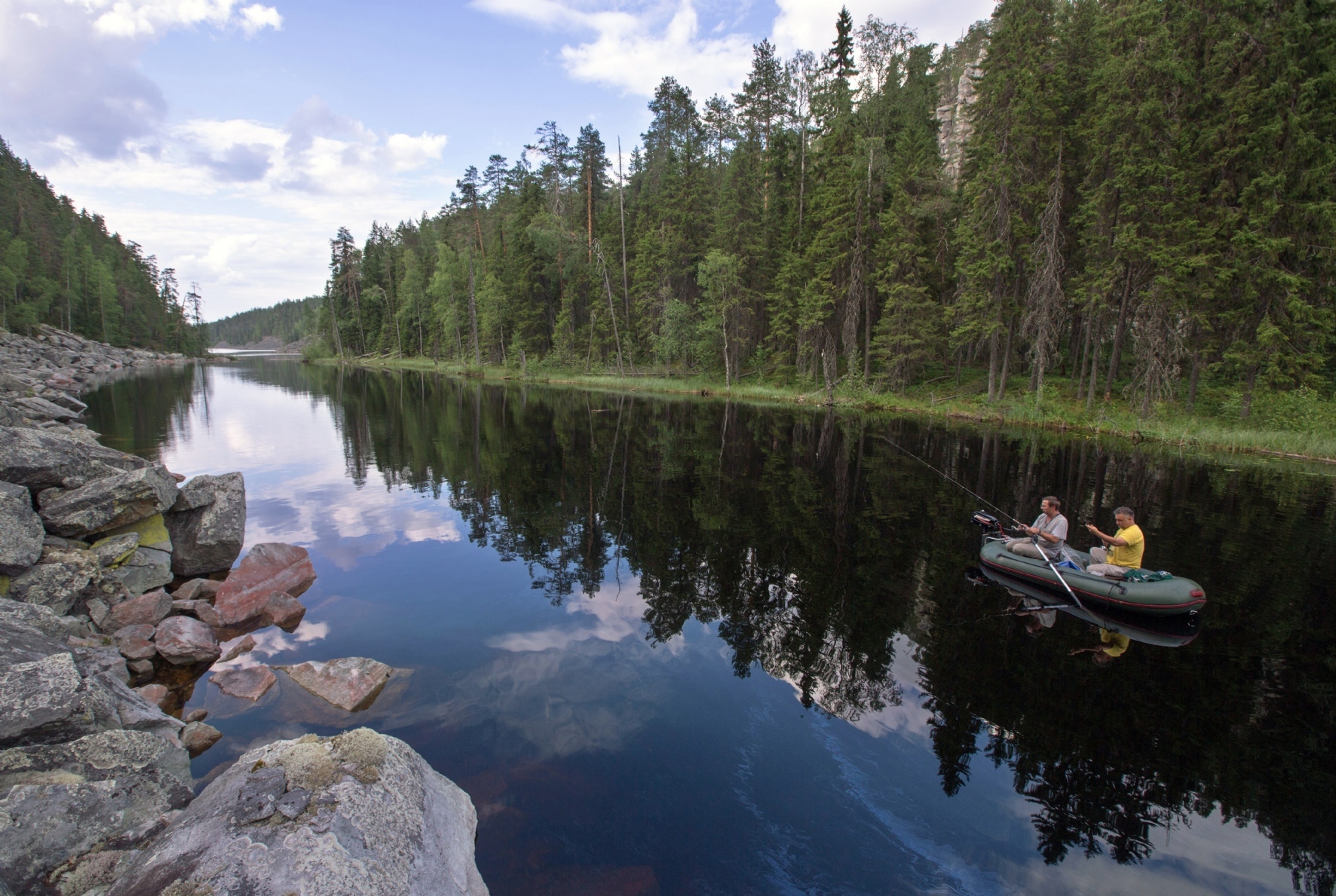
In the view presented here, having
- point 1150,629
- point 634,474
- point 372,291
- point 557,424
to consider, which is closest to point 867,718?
point 1150,629

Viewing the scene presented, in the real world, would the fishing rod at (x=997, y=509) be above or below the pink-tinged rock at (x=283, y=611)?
above

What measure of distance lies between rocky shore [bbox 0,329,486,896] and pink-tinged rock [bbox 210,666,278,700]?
0.09 ft

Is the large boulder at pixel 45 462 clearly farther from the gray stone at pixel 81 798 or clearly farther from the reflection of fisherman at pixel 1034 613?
the reflection of fisherman at pixel 1034 613

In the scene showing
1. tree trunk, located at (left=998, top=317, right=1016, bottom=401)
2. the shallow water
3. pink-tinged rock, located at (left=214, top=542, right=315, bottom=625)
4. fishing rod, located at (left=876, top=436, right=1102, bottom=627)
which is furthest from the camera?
tree trunk, located at (left=998, top=317, right=1016, bottom=401)

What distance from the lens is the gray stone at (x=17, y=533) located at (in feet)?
26.2

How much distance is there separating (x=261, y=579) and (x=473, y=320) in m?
59.8

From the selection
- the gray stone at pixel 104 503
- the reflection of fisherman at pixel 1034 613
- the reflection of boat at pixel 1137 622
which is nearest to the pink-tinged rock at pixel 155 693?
the gray stone at pixel 104 503

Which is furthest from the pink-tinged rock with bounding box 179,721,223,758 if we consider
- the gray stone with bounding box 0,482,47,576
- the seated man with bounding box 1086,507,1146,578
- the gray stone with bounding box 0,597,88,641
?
the seated man with bounding box 1086,507,1146,578

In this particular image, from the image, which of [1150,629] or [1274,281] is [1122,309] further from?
[1150,629]

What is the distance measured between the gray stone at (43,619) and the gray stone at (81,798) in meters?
1.98

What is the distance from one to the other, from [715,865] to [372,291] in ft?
322

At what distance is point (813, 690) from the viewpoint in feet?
27.1

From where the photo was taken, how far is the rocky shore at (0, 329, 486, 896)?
367cm

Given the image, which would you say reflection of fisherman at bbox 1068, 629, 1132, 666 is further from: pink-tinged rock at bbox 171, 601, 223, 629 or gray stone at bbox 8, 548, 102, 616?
gray stone at bbox 8, 548, 102, 616
